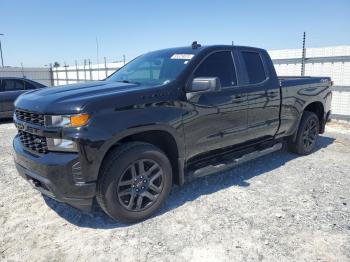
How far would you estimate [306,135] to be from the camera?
6.16 m

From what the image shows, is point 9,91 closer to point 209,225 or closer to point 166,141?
point 166,141

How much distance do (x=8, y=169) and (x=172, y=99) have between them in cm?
355

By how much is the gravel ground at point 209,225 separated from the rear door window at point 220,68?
152 cm

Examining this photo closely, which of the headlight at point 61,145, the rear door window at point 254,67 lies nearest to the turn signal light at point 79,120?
the headlight at point 61,145

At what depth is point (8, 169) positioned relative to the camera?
5.51 m

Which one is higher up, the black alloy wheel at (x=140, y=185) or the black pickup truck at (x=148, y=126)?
the black pickup truck at (x=148, y=126)

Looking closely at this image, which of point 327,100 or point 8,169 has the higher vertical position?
point 327,100

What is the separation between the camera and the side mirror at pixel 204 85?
3568 mm

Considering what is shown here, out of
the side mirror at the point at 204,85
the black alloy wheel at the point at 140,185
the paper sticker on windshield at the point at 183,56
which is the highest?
the paper sticker on windshield at the point at 183,56

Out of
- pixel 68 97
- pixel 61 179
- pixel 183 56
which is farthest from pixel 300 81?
pixel 61 179

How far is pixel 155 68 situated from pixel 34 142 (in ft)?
6.05

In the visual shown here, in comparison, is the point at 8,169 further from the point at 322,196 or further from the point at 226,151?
the point at 322,196

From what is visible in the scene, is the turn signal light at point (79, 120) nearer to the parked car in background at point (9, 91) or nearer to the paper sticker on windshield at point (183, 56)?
the paper sticker on windshield at point (183, 56)

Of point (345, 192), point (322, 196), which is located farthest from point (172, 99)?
point (345, 192)
